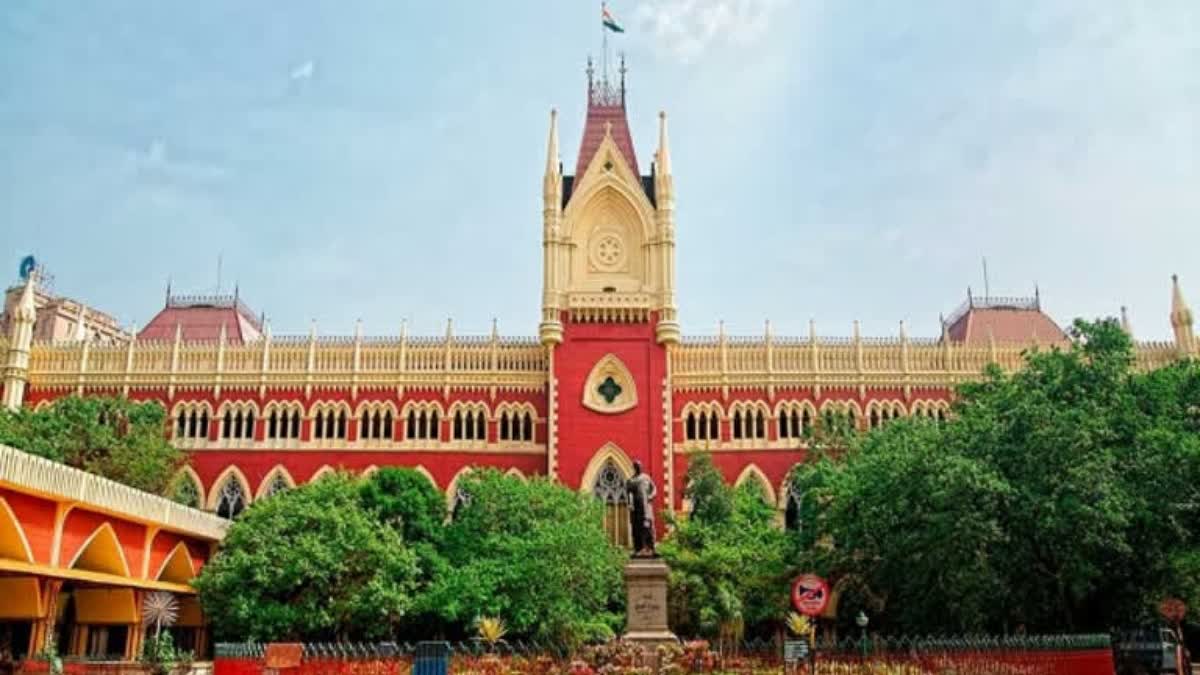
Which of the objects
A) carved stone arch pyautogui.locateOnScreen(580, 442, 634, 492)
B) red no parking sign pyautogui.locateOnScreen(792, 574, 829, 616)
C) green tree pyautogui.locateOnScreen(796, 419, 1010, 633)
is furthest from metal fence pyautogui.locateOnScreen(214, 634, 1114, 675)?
carved stone arch pyautogui.locateOnScreen(580, 442, 634, 492)

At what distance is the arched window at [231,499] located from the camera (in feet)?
158

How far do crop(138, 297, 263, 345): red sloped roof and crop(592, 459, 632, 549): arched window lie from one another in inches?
790

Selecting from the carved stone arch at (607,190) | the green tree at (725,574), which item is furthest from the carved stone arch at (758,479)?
the carved stone arch at (607,190)

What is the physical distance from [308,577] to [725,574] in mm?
14496

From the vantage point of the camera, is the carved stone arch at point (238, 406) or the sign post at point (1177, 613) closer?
the sign post at point (1177, 613)

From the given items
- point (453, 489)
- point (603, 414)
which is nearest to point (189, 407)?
point (453, 489)

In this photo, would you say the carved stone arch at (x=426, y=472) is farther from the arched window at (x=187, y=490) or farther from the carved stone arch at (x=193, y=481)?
the arched window at (x=187, y=490)

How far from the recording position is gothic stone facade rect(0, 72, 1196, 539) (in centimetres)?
4800

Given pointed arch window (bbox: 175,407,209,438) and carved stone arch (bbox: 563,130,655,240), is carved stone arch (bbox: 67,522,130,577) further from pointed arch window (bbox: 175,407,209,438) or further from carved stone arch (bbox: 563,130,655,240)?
carved stone arch (bbox: 563,130,655,240)

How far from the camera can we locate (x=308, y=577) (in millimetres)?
37156

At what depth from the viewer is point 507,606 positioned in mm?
37219

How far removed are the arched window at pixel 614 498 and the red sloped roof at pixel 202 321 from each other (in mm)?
20074

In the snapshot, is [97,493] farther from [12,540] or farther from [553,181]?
[553,181]

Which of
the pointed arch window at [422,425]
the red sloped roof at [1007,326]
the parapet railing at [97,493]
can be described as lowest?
the parapet railing at [97,493]
